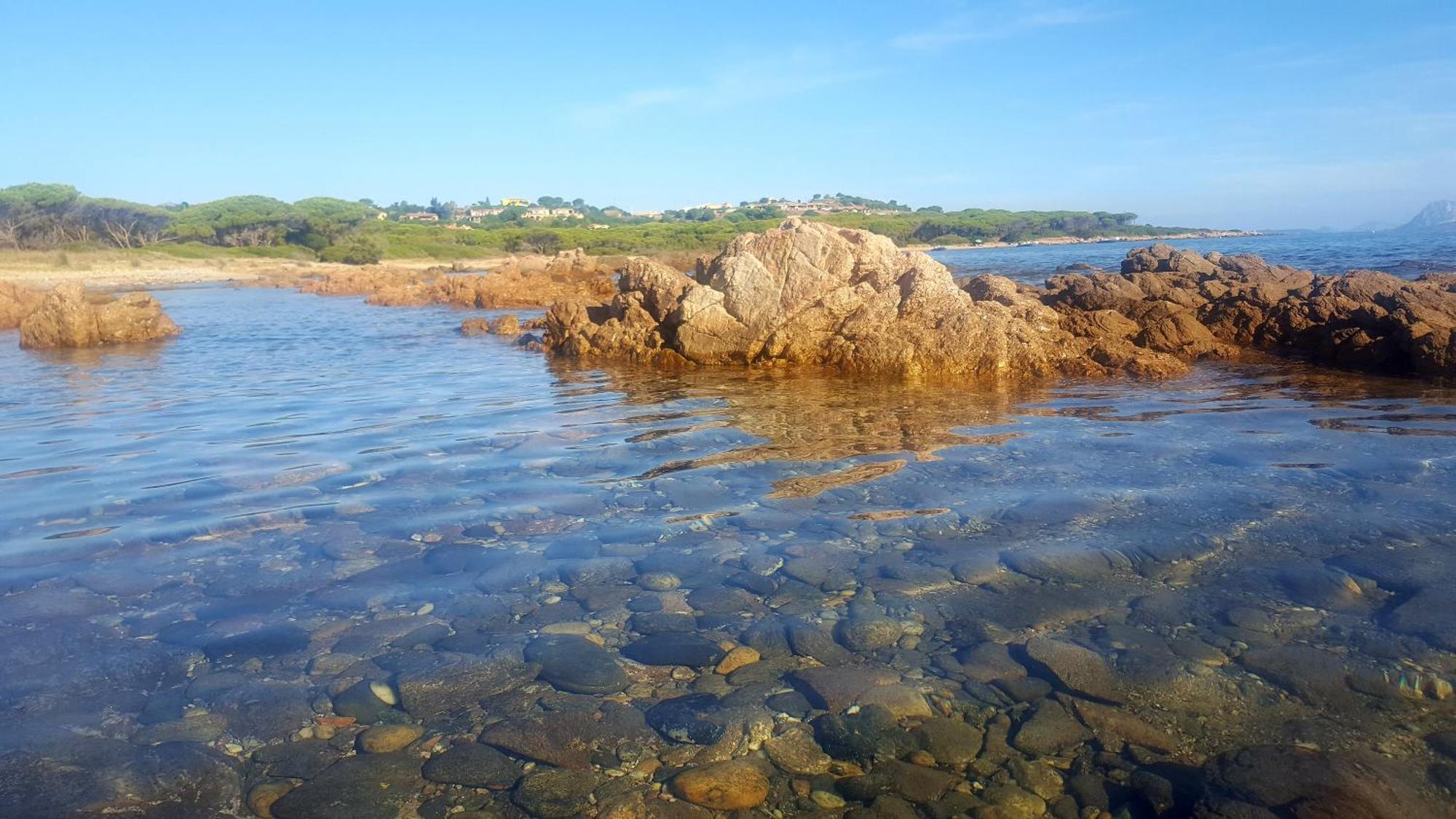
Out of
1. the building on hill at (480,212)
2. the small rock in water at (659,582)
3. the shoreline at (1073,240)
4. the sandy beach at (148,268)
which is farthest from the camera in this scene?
the building on hill at (480,212)

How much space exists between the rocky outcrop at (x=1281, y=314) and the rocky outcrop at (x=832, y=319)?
→ 72cm

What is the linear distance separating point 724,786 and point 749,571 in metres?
1.49

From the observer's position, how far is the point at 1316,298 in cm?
1045

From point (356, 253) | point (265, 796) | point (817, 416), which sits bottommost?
point (265, 796)

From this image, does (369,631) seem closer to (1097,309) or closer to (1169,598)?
(1169,598)

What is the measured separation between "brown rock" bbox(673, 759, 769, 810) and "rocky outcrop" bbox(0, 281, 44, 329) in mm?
19907

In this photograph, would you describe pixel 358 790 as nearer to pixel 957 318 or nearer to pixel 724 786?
pixel 724 786

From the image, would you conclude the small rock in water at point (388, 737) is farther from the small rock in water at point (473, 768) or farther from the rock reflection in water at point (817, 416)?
the rock reflection in water at point (817, 416)

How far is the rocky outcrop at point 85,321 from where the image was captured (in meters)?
14.3

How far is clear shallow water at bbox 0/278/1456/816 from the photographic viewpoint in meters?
2.80

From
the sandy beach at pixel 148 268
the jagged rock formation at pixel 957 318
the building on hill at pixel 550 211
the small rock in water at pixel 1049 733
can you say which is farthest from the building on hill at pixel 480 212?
the small rock in water at pixel 1049 733

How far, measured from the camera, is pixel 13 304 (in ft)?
59.7

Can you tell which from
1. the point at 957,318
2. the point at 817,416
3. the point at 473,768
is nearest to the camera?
the point at 473,768

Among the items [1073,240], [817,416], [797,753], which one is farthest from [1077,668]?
[1073,240]
